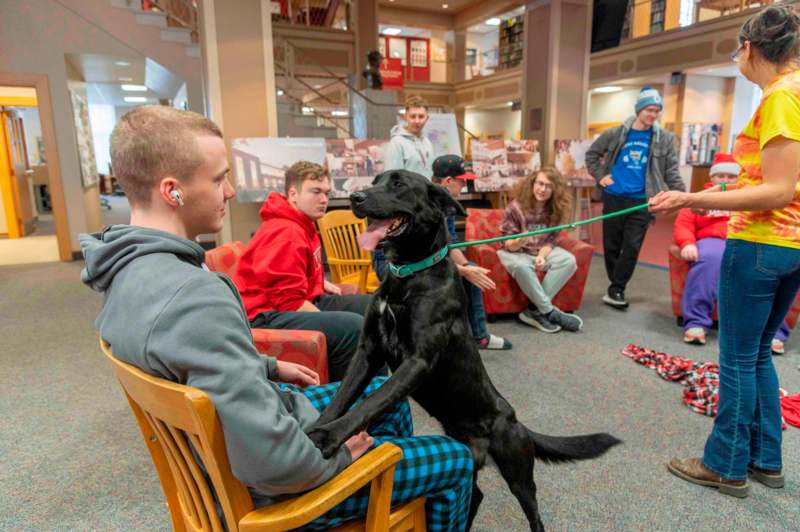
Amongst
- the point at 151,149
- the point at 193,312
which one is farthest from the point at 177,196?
the point at 193,312

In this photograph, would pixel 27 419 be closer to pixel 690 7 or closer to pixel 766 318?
pixel 766 318

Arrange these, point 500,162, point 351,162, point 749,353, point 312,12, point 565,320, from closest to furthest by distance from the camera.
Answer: point 749,353, point 565,320, point 351,162, point 500,162, point 312,12

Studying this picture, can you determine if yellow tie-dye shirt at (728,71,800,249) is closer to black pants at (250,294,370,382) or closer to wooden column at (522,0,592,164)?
black pants at (250,294,370,382)

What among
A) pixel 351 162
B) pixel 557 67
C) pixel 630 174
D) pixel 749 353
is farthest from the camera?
pixel 557 67

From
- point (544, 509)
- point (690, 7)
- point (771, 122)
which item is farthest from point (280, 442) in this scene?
point (690, 7)

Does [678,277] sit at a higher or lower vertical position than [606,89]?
lower

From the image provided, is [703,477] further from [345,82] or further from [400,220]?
[345,82]

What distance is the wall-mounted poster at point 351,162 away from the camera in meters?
4.77

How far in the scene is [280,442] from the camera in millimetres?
750

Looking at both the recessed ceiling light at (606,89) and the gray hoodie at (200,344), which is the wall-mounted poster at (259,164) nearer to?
the gray hoodie at (200,344)

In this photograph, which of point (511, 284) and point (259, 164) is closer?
point (511, 284)

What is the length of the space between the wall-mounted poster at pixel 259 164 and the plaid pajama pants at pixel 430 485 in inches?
142

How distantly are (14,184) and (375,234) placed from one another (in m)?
8.89

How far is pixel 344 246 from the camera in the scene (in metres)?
3.35
